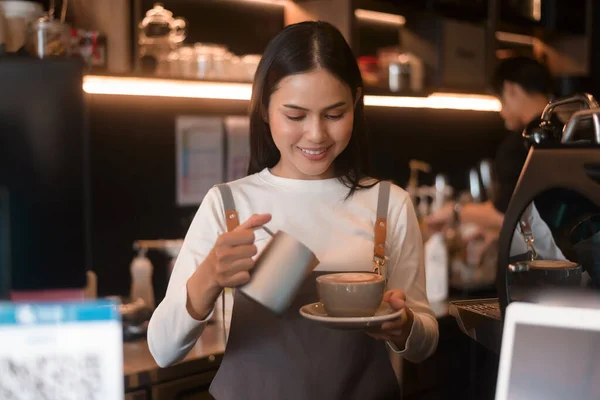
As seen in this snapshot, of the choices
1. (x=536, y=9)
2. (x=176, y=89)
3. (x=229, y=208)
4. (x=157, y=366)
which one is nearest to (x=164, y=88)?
(x=176, y=89)

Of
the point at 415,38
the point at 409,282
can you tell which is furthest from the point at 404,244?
the point at 415,38

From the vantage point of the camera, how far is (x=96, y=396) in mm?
649

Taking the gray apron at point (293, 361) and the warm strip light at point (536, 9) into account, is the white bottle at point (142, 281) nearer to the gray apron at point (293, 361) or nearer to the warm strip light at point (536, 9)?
the gray apron at point (293, 361)

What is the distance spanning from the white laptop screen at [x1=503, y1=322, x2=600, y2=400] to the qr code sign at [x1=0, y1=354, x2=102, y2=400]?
1.27 ft

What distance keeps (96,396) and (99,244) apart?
182 cm

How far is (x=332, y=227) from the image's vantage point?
1344 mm

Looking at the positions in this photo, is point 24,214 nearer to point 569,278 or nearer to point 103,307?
point 103,307

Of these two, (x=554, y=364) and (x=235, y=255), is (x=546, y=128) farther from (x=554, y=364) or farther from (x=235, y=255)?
(x=235, y=255)

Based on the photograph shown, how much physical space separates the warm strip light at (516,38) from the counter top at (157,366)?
229cm

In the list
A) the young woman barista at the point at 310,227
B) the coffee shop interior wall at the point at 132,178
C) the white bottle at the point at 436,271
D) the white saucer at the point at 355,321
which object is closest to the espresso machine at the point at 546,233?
the white saucer at the point at 355,321

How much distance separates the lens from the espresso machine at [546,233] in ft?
2.76

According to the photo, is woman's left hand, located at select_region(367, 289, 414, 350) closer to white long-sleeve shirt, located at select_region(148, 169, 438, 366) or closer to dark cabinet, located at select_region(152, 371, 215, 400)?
white long-sleeve shirt, located at select_region(148, 169, 438, 366)

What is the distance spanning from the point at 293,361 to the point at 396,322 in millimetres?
299

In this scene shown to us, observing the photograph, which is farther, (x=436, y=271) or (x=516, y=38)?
(x=516, y=38)
